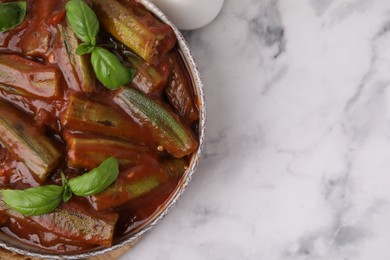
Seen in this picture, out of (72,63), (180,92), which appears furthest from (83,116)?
(180,92)

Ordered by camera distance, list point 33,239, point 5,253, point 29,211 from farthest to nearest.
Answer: point 5,253
point 33,239
point 29,211

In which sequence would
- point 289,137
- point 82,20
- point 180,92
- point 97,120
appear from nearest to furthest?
point 82,20 → point 97,120 → point 180,92 → point 289,137

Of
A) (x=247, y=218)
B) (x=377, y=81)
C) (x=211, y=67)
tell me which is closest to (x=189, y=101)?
(x=211, y=67)

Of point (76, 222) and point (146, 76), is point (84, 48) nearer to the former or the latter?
point (146, 76)

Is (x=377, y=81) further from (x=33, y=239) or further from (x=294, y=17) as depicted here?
(x=33, y=239)

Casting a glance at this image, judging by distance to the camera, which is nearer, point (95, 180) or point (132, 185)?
point (95, 180)

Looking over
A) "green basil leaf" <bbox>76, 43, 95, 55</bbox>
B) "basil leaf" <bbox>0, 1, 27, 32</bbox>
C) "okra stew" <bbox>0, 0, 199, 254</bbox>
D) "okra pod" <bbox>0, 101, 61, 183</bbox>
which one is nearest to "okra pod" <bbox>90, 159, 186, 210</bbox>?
"okra stew" <bbox>0, 0, 199, 254</bbox>

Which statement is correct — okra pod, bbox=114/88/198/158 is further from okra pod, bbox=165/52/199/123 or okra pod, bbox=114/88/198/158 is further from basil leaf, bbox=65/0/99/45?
basil leaf, bbox=65/0/99/45
